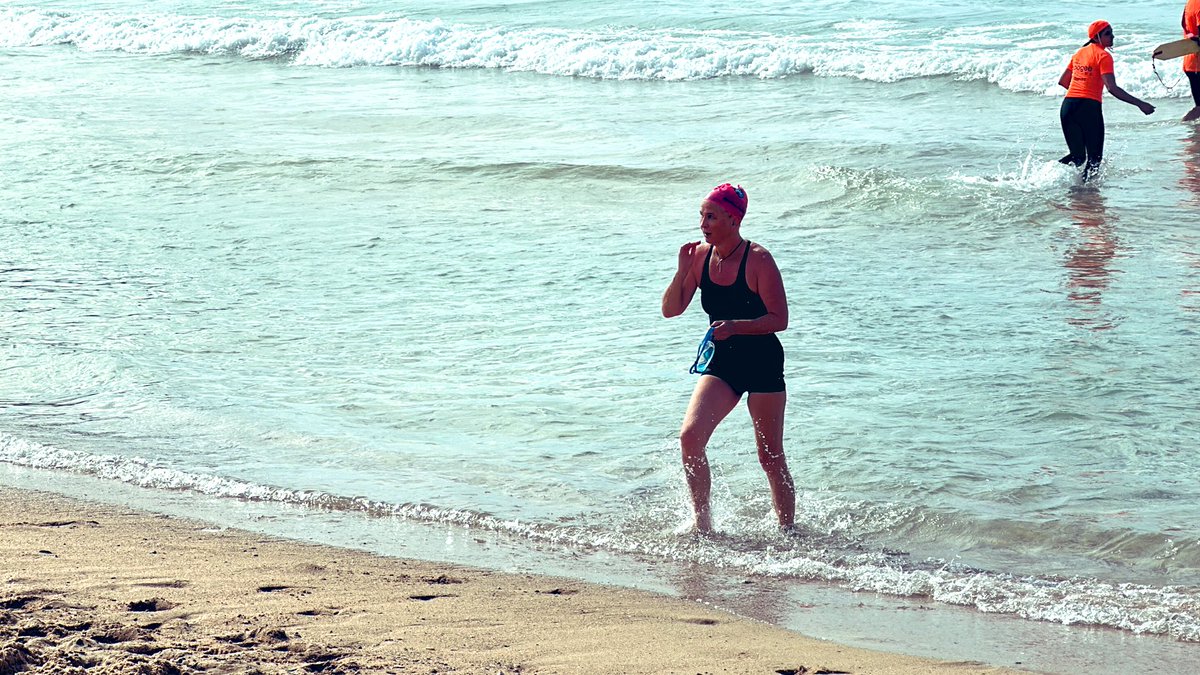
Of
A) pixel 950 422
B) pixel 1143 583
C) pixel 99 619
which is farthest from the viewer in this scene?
pixel 950 422

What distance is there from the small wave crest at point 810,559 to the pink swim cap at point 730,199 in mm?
1396

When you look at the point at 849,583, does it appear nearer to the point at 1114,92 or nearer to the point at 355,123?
the point at 1114,92

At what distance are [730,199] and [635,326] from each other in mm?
3891

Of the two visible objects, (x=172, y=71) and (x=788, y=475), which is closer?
(x=788, y=475)

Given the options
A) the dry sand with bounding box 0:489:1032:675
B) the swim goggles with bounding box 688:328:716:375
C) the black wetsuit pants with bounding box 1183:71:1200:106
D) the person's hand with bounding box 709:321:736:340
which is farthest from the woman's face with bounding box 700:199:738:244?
the black wetsuit pants with bounding box 1183:71:1200:106

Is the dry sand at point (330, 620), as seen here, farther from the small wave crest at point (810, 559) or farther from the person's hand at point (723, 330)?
the person's hand at point (723, 330)

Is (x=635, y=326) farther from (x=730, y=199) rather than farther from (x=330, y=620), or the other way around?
(x=330, y=620)

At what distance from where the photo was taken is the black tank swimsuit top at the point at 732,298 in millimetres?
5598

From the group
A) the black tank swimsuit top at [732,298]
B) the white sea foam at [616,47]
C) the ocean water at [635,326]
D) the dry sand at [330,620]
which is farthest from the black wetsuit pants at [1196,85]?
the dry sand at [330,620]

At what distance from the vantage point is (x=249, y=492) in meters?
6.50

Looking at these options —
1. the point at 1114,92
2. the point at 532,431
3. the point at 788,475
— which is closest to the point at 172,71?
the point at 1114,92

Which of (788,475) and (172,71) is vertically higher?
(172,71)

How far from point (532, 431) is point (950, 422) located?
220cm

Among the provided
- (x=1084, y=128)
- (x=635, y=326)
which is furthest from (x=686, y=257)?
(x=1084, y=128)
